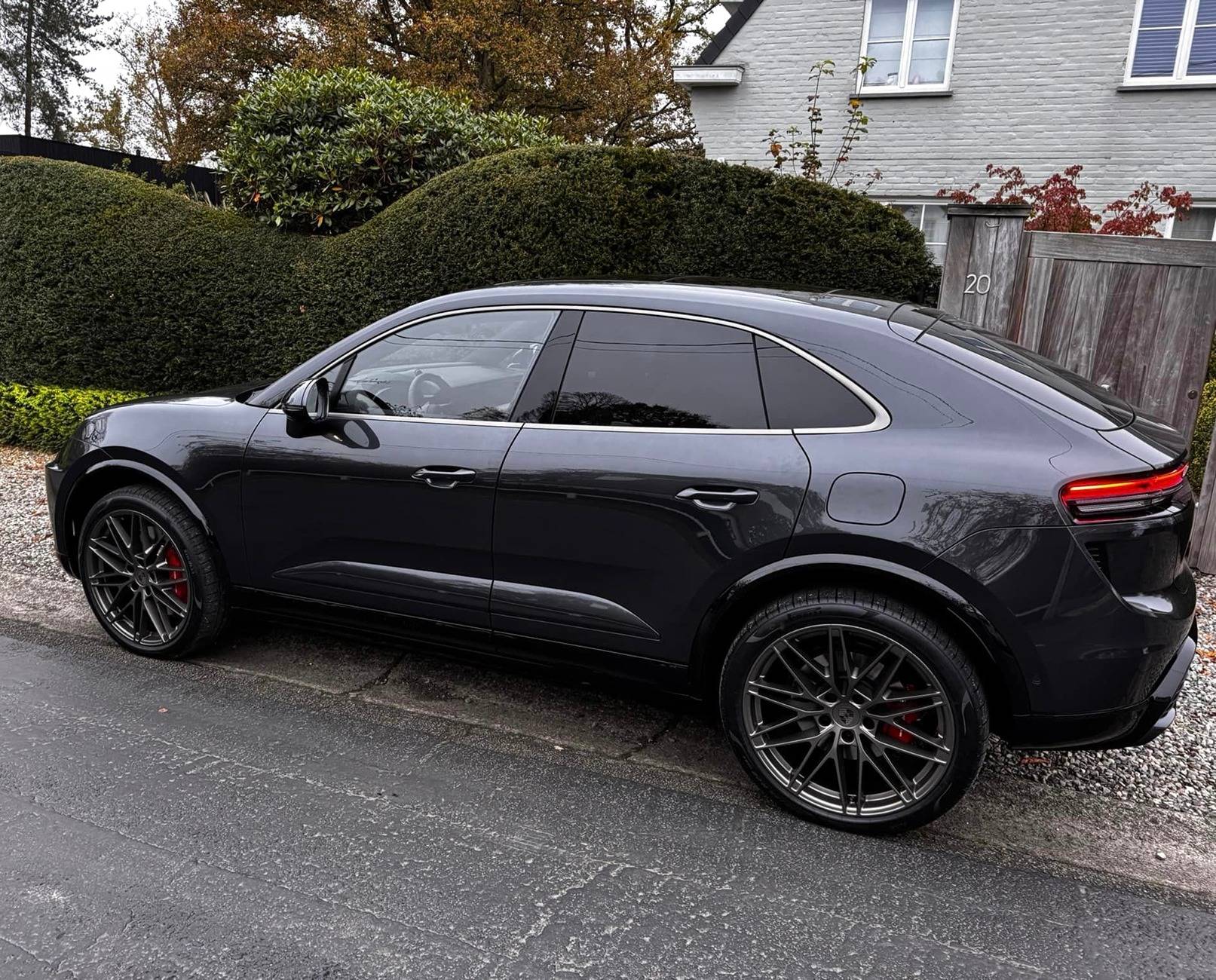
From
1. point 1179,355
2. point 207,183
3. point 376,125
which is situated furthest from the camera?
point 207,183

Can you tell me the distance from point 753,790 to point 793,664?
1.85 ft

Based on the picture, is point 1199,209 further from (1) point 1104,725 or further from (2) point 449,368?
(2) point 449,368

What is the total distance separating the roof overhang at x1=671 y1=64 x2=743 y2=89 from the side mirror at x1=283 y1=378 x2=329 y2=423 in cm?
1160

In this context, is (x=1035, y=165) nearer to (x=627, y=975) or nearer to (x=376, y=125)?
(x=376, y=125)

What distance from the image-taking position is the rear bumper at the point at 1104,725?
102 inches

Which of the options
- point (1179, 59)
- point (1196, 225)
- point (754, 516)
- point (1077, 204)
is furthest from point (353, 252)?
point (1196, 225)

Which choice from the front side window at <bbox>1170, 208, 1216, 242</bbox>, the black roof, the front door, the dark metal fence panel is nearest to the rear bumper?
the front door

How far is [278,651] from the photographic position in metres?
4.23

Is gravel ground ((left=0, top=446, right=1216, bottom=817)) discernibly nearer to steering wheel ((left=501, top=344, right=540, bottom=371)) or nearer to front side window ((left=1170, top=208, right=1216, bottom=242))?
steering wheel ((left=501, top=344, right=540, bottom=371))

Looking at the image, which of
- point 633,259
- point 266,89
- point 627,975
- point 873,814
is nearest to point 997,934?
point 873,814

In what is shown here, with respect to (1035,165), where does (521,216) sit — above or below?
below

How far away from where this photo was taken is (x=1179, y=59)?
37.9 ft

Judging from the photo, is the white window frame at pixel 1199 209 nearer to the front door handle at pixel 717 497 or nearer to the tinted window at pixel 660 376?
the tinted window at pixel 660 376

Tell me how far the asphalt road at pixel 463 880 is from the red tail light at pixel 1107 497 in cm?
110
